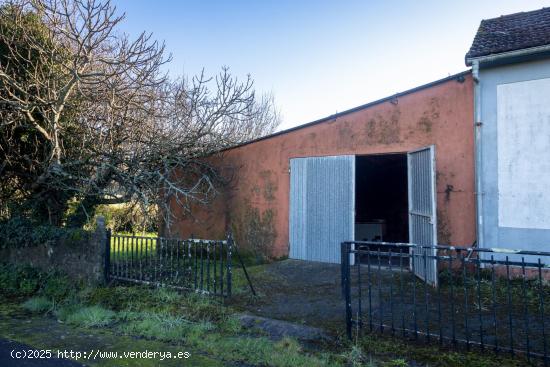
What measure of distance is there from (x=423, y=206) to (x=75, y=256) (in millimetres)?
6768

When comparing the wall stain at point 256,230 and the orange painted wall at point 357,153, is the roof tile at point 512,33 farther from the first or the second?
the wall stain at point 256,230

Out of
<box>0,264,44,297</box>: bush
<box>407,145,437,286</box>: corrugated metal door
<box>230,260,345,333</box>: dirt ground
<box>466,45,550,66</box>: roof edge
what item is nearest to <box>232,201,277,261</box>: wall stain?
<box>230,260,345,333</box>: dirt ground

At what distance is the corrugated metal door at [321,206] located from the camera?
29.6ft

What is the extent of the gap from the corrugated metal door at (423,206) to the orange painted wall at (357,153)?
0.43m

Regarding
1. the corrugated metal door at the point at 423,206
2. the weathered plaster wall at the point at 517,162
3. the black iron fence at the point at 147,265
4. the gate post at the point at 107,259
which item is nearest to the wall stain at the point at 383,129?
the corrugated metal door at the point at 423,206

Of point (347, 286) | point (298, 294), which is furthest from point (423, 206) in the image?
point (347, 286)

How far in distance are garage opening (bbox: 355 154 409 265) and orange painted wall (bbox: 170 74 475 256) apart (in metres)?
4.66

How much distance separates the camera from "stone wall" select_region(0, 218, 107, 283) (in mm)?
7352

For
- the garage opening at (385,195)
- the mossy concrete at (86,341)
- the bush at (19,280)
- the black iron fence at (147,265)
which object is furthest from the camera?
the garage opening at (385,195)

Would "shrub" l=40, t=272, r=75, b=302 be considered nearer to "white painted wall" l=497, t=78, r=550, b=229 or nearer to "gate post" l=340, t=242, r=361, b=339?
"gate post" l=340, t=242, r=361, b=339

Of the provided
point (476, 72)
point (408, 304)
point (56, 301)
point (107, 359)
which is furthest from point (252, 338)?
point (476, 72)

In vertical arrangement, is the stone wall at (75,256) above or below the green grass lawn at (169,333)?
above

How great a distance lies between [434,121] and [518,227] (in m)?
2.54

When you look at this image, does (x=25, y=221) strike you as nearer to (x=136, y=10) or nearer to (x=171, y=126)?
(x=171, y=126)
